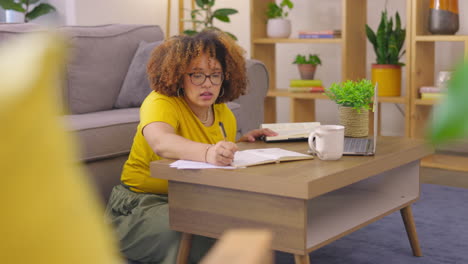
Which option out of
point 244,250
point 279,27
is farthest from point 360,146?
point 279,27

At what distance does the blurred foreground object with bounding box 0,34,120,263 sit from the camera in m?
0.17

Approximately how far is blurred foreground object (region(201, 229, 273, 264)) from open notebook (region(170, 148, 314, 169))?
1375mm

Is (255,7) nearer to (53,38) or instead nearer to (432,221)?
(432,221)

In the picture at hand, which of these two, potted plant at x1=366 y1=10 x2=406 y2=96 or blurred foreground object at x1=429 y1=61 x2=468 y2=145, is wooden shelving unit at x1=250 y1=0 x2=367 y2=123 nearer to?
potted plant at x1=366 y1=10 x2=406 y2=96

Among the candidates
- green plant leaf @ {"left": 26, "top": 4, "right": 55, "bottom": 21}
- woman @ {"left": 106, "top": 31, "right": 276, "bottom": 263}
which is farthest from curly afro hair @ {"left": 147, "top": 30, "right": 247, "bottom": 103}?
green plant leaf @ {"left": 26, "top": 4, "right": 55, "bottom": 21}

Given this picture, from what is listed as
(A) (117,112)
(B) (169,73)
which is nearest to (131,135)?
(A) (117,112)

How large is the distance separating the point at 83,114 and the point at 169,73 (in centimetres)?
109

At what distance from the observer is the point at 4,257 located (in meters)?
0.18

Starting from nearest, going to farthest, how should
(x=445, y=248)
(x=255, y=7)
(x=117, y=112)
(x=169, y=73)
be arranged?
(x=169, y=73)
(x=445, y=248)
(x=117, y=112)
(x=255, y=7)

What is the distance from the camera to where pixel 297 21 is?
190 inches

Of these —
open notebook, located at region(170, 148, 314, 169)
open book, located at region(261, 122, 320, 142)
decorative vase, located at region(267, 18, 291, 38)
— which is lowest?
open notebook, located at region(170, 148, 314, 169)

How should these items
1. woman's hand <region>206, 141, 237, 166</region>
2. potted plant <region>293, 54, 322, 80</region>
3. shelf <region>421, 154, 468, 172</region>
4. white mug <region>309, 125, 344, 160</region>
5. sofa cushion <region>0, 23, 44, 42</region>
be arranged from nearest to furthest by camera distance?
woman's hand <region>206, 141, 237, 166</region> → white mug <region>309, 125, 344, 160</region> → sofa cushion <region>0, 23, 44, 42</region> → shelf <region>421, 154, 468, 172</region> → potted plant <region>293, 54, 322, 80</region>

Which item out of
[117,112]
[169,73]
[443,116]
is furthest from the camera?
[117,112]

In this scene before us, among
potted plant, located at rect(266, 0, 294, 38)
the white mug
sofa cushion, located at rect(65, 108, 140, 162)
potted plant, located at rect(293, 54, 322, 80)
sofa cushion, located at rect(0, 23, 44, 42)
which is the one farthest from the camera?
potted plant, located at rect(266, 0, 294, 38)
